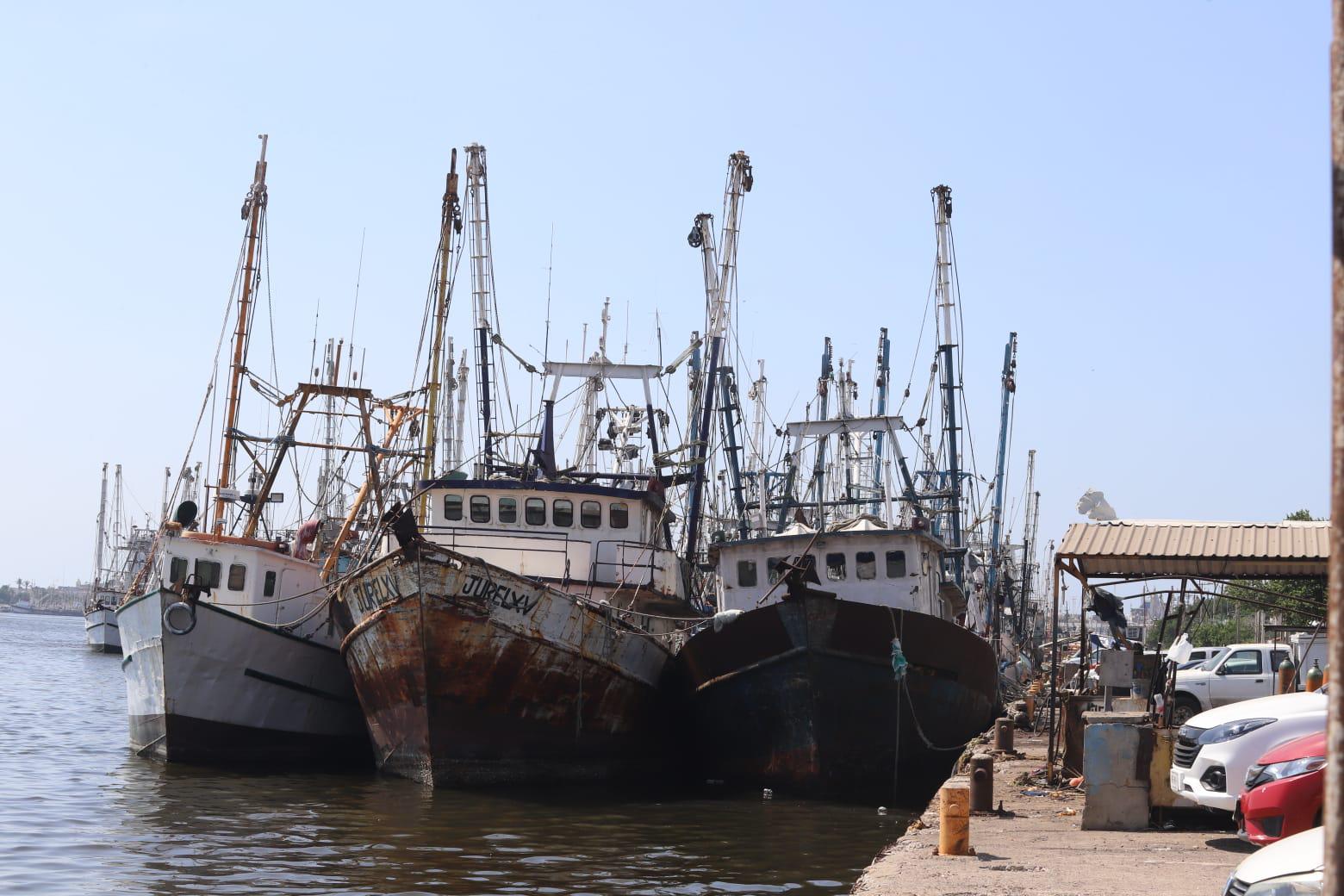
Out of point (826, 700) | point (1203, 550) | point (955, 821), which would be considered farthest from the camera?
point (826, 700)

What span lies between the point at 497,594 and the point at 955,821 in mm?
9871

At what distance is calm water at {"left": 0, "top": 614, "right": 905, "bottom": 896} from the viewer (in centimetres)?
1359

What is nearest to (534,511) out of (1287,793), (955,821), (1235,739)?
(955,821)

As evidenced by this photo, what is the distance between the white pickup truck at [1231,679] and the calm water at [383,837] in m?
7.32

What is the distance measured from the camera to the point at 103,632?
280ft

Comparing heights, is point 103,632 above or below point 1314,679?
below

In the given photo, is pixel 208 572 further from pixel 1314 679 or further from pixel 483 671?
pixel 1314 679

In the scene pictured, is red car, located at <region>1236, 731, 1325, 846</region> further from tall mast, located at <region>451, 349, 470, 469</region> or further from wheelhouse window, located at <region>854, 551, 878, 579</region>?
tall mast, located at <region>451, 349, 470, 469</region>

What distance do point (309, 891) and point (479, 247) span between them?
2174 centimetres

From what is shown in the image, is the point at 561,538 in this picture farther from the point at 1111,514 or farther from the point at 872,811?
the point at 1111,514

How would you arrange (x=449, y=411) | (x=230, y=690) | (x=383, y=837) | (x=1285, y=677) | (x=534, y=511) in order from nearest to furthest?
(x=383, y=837), (x=1285, y=677), (x=230, y=690), (x=534, y=511), (x=449, y=411)

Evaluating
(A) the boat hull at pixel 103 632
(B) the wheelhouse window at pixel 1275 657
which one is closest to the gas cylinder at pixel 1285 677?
(B) the wheelhouse window at pixel 1275 657

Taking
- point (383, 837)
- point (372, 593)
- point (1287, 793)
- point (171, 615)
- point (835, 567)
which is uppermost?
point (835, 567)

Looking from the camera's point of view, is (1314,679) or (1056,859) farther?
(1314,679)
